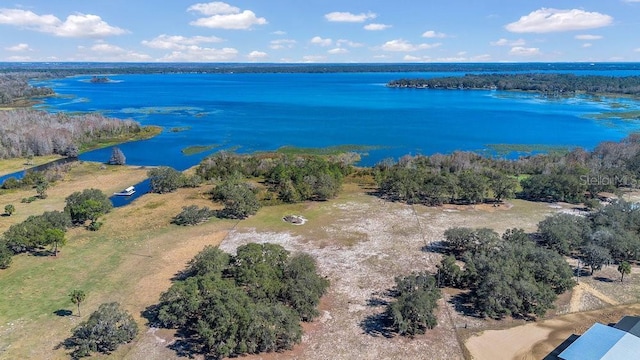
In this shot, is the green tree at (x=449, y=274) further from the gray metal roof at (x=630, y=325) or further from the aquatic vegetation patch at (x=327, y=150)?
the aquatic vegetation patch at (x=327, y=150)

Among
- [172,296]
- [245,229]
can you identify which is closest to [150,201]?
[245,229]

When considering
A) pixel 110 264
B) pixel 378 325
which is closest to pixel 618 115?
pixel 378 325

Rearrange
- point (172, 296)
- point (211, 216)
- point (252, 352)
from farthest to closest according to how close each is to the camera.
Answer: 1. point (211, 216)
2. point (172, 296)
3. point (252, 352)

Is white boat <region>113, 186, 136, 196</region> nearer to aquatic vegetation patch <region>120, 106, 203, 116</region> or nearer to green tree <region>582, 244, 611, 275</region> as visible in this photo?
green tree <region>582, 244, 611, 275</region>

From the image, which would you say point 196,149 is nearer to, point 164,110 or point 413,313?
point 164,110

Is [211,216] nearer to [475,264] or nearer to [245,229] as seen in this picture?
[245,229]

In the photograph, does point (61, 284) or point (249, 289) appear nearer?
point (249, 289)
